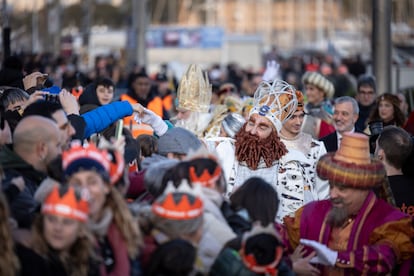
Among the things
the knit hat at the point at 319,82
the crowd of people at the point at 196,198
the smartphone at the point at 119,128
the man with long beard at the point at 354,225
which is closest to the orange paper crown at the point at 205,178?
the crowd of people at the point at 196,198

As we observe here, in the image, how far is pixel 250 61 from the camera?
55938 mm

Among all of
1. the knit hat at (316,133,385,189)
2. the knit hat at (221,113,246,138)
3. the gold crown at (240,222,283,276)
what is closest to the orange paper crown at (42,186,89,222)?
the gold crown at (240,222,283,276)

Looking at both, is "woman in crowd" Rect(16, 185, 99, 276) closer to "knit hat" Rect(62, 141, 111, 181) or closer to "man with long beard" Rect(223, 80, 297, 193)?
"knit hat" Rect(62, 141, 111, 181)

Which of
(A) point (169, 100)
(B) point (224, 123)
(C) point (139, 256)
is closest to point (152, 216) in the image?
(C) point (139, 256)

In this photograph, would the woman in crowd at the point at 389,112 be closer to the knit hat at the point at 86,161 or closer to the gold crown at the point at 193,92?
the gold crown at the point at 193,92

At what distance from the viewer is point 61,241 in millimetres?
5723

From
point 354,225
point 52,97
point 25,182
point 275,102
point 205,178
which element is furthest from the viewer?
point 275,102

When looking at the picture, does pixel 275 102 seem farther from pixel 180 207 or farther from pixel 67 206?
pixel 67 206

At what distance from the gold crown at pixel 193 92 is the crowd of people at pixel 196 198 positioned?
2.09 metres

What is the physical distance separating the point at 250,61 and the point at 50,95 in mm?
47469

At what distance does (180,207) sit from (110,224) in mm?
378

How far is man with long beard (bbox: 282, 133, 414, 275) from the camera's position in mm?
7000

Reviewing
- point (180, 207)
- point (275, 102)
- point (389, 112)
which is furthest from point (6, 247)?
point (389, 112)

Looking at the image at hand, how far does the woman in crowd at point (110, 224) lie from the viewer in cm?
596
